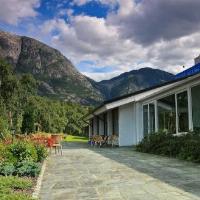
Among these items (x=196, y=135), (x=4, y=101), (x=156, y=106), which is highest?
(x=4, y=101)

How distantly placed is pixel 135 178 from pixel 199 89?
6.75m

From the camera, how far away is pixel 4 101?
54188mm

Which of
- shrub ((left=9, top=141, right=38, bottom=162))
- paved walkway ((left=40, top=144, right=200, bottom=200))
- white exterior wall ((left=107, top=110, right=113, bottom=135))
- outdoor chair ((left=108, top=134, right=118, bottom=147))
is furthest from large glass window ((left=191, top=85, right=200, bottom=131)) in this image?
white exterior wall ((left=107, top=110, right=113, bottom=135))

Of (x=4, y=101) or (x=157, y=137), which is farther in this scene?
(x=4, y=101)

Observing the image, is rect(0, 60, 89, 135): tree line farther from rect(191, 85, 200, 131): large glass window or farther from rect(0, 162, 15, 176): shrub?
Result: rect(0, 162, 15, 176): shrub

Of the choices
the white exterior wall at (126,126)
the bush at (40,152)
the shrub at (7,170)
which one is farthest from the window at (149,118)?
the shrub at (7,170)

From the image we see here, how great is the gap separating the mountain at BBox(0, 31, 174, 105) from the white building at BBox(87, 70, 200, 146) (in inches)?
3876

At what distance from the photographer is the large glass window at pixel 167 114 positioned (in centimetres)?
1686

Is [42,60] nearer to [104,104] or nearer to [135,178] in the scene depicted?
[104,104]

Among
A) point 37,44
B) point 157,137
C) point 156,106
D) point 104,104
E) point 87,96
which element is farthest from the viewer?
point 37,44

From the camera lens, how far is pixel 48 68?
157125 mm

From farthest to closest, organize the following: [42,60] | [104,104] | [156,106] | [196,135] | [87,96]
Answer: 1. [42,60]
2. [87,96]
3. [104,104]
4. [156,106]
5. [196,135]

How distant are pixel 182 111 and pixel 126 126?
7.53 m

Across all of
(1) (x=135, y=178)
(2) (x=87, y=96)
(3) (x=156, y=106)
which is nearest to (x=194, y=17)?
(3) (x=156, y=106)
